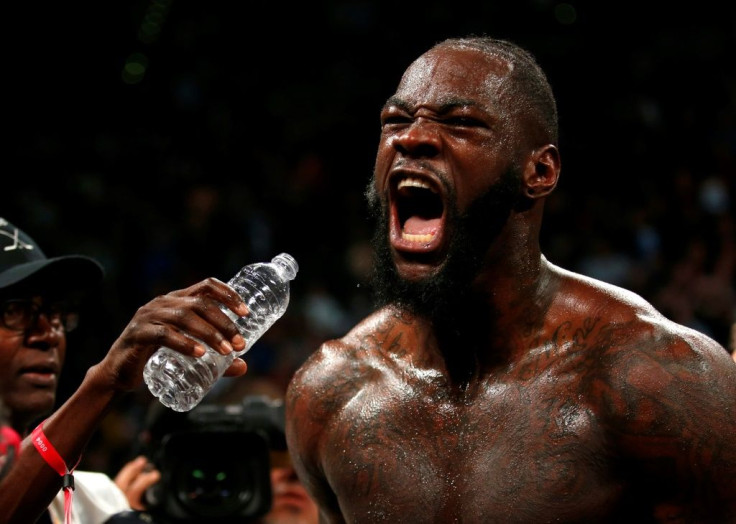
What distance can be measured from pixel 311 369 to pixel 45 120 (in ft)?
17.0

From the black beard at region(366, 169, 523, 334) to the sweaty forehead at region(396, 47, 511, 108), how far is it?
0.17 m

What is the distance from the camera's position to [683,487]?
72.5 inches

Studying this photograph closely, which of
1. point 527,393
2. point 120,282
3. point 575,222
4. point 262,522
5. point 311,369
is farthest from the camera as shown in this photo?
point 575,222

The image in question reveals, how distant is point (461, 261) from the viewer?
202cm

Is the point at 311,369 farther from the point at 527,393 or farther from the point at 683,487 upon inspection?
the point at 683,487

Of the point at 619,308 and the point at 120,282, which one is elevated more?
the point at 619,308

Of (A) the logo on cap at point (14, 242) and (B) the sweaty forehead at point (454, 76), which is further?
(A) the logo on cap at point (14, 242)

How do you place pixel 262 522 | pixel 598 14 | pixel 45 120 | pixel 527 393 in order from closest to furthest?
1. pixel 527 393
2. pixel 262 522
3. pixel 45 120
4. pixel 598 14

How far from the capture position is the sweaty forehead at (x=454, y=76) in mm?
2023

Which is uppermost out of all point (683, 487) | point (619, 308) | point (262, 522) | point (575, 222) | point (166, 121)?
point (619, 308)

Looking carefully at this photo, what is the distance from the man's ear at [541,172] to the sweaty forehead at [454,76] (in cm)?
16

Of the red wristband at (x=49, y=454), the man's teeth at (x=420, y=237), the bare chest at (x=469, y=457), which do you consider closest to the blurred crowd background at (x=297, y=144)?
the bare chest at (x=469, y=457)

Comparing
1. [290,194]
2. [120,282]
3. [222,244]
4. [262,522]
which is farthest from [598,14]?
[262,522]

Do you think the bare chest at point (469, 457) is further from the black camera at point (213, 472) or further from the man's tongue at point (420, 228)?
the black camera at point (213, 472)
